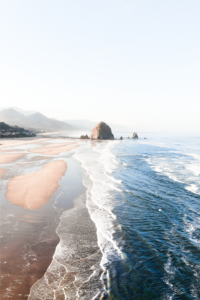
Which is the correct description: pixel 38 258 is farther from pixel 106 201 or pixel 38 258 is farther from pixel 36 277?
pixel 106 201

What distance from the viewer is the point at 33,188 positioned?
1429 centimetres

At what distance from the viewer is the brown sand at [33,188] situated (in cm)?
1187

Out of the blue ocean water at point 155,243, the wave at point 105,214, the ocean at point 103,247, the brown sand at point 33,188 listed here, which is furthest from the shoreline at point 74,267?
the brown sand at point 33,188

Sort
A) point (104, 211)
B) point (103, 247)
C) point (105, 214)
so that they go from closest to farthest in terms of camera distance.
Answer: point (103, 247), point (105, 214), point (104, 211)

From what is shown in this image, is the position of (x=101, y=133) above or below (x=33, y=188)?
above

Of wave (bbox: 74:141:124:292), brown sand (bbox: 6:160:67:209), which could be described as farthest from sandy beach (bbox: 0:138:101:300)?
wave (bbox: 74:141:124:292)

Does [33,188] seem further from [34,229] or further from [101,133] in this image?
[101,133]

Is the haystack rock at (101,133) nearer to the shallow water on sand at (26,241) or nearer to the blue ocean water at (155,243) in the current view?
the blue ocean water at (155,243)

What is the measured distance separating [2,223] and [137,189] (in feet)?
35.7

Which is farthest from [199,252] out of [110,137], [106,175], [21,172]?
[110,137]

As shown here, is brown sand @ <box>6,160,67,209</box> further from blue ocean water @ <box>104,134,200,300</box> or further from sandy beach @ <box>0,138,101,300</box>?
blue ocean water @ <box>104,134,200,300</box>

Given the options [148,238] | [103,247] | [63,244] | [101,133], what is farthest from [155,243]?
[101,133]

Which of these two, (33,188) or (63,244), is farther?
(33,188)

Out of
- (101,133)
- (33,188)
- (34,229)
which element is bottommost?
(34,229)
